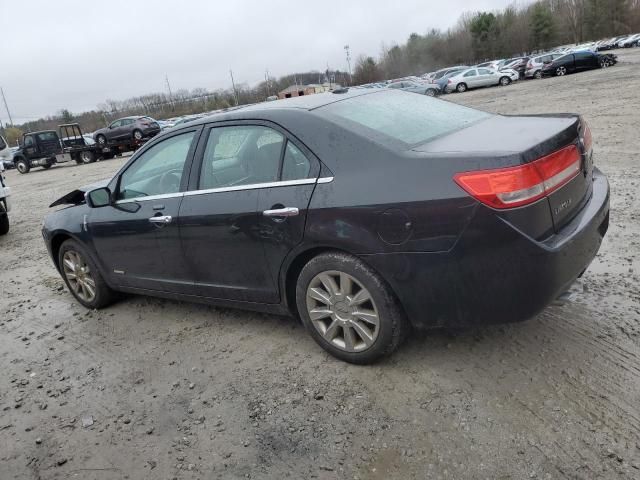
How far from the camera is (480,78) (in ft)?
114

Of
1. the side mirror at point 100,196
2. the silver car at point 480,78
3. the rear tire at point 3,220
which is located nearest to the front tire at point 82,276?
the side mirror at point 100,196

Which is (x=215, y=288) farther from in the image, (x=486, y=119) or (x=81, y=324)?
(x=486, y=119)

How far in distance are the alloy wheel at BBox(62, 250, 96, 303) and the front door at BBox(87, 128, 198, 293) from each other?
1.27 ft

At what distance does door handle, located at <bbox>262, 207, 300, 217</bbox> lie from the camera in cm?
311

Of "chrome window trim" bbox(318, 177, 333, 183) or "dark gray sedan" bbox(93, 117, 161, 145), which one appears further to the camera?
"dark gray sedan" bbox(93, 117, 161, 145)

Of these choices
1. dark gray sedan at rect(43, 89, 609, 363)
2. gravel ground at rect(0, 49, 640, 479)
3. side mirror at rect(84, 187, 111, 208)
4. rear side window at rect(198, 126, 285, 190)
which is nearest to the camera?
gravel ground at rect(0, 49, 640, 479)

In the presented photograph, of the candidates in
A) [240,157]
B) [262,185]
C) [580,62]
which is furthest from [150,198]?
[580,62]

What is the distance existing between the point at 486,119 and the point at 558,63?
1309 inches

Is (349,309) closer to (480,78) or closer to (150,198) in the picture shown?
(150,198)

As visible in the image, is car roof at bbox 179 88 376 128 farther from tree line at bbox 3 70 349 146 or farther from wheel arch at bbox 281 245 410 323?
tree line at bbox 3 70 349 146

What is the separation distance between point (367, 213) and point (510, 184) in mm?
722

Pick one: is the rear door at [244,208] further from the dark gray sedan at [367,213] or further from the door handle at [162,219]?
the door handle at [162,219]

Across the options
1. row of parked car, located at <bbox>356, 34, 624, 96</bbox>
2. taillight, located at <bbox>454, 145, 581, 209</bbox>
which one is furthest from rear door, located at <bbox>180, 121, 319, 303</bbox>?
row of parked car, located at <bbox>356, 34, 624, 96</bbox>

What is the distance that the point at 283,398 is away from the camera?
122 inches
